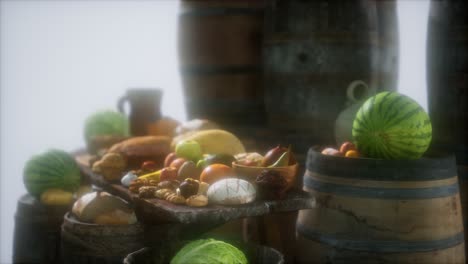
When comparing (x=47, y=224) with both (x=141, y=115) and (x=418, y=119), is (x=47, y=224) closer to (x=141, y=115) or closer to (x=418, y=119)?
(x=141, y=115)

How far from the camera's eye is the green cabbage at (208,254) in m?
1.95

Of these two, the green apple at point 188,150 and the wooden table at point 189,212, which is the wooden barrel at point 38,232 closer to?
the wooden table at point 189,212

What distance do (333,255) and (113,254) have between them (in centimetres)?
97

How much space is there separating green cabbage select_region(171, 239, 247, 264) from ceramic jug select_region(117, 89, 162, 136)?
174 cm

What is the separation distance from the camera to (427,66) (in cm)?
350

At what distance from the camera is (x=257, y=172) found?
2295 millimetres

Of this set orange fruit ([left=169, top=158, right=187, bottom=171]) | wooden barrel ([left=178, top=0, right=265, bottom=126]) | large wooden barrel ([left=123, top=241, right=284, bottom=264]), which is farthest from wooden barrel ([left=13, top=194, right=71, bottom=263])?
wooden barrel ([left=178, top=0, right=265, bottom=126])

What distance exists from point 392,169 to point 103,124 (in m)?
2.45

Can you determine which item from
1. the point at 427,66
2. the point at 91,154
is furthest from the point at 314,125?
the point at 91,154

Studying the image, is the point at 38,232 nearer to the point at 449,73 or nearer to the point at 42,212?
the point at 42,212

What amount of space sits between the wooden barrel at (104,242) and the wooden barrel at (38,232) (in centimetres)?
68

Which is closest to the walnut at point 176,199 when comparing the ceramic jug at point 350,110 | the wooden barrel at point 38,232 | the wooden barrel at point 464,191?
the wooden barrel at point 38,232

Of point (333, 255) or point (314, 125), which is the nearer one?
point (333, 255)

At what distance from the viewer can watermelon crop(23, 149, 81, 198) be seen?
125 inches
